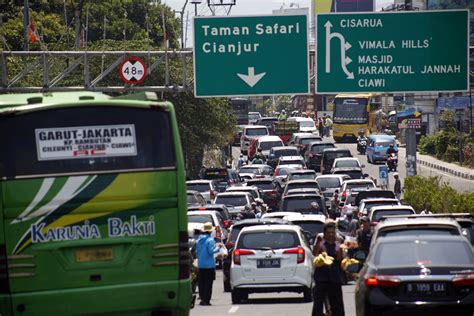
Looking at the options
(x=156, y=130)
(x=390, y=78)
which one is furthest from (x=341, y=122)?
(x=156, y=130)

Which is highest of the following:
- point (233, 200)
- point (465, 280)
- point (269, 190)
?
point (465, 280)

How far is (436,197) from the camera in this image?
40531 mm

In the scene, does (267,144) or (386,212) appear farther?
(267,144)

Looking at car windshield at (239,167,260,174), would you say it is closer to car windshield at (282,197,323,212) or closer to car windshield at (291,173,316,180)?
car windshield at (291,173,316,180)

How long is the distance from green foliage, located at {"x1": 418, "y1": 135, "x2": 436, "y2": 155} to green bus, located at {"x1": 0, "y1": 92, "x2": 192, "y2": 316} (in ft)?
236

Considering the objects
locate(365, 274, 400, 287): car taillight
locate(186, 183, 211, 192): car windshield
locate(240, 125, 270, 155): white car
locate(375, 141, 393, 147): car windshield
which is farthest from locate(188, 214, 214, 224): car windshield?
locate(240, 125, 270, 155): white car

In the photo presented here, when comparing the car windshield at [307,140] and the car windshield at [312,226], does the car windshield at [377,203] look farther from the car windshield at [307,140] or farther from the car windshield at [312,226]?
the car windshield at [307,140]

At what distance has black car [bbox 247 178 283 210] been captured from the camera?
52469 mm

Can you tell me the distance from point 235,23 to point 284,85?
2026 mm

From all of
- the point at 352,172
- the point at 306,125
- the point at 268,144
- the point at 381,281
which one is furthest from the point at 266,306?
the point at 306,125

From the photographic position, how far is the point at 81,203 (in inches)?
600

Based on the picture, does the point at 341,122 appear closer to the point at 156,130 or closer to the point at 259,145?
the point at 259,145

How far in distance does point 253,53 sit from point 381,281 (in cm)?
1829

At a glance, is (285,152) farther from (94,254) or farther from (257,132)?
(94,254)
